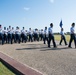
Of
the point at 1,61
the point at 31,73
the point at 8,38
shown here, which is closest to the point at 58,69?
the point at 31,73

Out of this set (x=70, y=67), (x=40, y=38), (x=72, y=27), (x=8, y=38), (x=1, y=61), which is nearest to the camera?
(x=70, y=67)

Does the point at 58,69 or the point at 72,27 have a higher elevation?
the point at 72,27

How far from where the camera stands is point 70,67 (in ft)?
33.0

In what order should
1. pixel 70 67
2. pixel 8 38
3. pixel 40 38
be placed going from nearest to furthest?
1. pixel 70 67
2. pixel 8 38
3. pixel 40 38

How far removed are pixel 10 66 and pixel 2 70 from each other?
648 mm

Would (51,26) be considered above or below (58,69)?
above

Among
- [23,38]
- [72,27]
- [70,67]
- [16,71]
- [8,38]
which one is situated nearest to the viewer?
[16,71]

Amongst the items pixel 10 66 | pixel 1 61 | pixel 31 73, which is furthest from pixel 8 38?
pixel 31 73

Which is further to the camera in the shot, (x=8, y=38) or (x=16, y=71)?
(x=8, y=38)

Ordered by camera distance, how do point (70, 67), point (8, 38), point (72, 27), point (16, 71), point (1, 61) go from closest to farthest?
point (16, 71) → point (70, 67) → point (1, 61) → point (72, 27) → point (8, 38)

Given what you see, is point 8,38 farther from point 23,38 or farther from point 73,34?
point 73,34

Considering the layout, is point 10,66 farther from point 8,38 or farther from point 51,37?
point 8,38

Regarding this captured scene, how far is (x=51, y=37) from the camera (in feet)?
69.4

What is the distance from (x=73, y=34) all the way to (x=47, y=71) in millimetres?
11783
